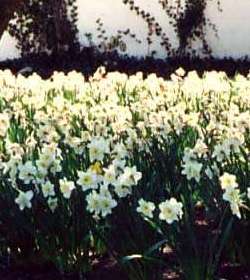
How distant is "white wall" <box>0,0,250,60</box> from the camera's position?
13266 millimetres

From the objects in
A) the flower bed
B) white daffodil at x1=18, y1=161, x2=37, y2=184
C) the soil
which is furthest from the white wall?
white daffodil at x1=18, y1=161, x2=37, y2=184

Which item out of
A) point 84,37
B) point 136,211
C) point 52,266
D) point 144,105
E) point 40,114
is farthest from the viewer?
point 84,37

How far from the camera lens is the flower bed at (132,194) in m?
3.35

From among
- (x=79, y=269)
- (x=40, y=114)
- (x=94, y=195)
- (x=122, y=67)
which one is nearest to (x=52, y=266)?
(x=79, y=269)

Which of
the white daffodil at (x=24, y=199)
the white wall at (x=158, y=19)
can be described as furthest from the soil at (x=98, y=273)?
the white wall at (x=158, y=19)

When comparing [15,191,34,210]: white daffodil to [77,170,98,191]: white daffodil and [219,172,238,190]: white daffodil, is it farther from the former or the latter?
[219,172,238,190]: white daffodil

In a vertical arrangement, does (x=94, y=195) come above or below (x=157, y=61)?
below

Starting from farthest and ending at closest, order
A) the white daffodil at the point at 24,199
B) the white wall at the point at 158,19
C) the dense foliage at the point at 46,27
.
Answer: the dense foliage at the point at 46,27
the white wall at the point at 158,19
the white daffodil at the point at 24,199

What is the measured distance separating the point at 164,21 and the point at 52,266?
10.1m

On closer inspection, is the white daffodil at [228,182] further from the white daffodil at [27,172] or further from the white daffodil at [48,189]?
the white daffodil at [27,172]

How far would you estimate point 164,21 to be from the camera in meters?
13.8

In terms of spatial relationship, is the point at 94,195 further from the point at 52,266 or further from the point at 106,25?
the point at 106,25

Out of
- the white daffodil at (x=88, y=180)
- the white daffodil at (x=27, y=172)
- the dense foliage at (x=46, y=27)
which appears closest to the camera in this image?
the white daffodil at (x=88, y=180)

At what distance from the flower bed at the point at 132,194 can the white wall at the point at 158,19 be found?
8.72 m
